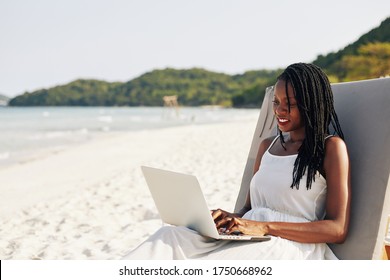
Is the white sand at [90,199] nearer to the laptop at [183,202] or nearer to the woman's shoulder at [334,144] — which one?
the laptop at [183,202]

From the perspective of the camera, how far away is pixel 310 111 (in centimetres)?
193

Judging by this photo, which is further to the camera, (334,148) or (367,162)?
(367,162)

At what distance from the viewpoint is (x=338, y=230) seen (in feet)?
6.08

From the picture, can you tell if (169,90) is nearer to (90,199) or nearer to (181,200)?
(90,199)

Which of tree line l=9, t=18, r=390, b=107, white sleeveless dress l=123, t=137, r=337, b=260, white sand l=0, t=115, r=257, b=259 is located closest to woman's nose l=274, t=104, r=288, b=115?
white sleeveless dress l=123, t=137, r=337, b=260

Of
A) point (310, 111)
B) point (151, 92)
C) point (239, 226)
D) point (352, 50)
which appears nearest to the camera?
point (239, 226)

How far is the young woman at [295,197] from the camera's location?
178 cm

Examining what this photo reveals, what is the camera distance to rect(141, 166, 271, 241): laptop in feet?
5.65

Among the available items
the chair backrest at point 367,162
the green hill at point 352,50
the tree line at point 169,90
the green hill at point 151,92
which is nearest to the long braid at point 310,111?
the chair backrest at point 367,162

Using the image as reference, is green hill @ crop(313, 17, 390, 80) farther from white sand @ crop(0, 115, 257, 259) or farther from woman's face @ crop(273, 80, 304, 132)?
woman's face @ crop(273, 80, 304, 132)

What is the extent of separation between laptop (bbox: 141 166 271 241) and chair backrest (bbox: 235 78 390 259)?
16.2 inches

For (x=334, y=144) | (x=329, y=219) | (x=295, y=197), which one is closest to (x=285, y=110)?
(x=334, y=144)

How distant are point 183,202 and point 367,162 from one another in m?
0.78

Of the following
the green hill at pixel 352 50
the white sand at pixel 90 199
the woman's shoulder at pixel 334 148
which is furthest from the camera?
the green hill at pixel 352 50
